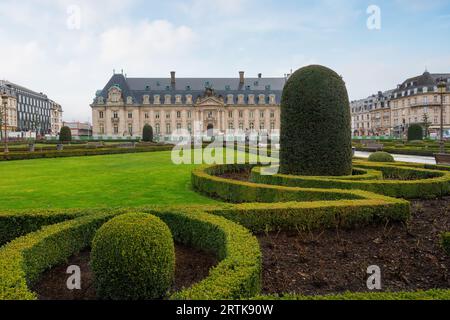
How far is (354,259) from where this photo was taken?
17.0 ft

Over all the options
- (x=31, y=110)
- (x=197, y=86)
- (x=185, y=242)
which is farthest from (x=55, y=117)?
(x=185, y=242)

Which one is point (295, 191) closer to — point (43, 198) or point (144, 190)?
point (144, 190)

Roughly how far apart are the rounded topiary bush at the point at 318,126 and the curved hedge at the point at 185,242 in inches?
205

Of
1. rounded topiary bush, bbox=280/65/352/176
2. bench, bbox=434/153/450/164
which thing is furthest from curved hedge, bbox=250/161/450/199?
bench, bbox=434/153/450/164

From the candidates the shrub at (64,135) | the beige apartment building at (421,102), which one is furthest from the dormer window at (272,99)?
the shrub at (64,135)

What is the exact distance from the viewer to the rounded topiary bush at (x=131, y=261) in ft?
11.9

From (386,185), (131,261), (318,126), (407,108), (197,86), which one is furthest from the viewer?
(407,108)

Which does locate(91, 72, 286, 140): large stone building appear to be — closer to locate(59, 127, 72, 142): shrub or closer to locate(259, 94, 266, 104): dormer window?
locate(259, 94, 266, 104): dormer window

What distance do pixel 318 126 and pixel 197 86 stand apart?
66888 mm

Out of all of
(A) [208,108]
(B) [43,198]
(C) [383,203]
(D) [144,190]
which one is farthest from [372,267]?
(A) [208,108]

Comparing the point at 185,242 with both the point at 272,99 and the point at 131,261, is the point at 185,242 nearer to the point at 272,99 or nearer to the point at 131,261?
the point at 131,261

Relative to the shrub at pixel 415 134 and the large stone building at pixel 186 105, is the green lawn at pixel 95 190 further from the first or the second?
the large stone building at pixel 186 105

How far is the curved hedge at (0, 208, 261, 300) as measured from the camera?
324cm

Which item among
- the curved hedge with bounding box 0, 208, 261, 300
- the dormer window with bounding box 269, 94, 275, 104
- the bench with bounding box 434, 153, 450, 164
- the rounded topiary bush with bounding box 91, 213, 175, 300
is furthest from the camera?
the dormer window with bounding box 269, 94, 275, 104
